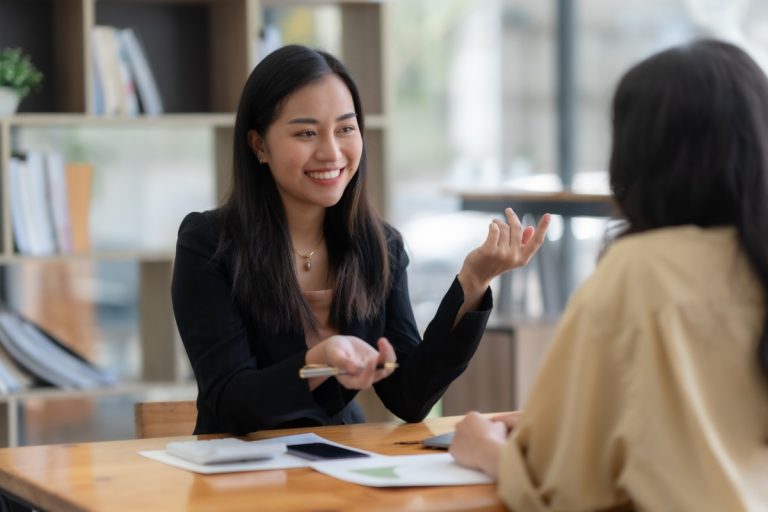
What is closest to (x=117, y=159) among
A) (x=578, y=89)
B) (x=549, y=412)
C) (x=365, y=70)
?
(x=365, y=70)

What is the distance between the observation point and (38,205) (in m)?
3.75

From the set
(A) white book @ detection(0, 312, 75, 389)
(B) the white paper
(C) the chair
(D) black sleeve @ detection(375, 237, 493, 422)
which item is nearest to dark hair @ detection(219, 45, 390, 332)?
(D) black sleeve @ detection(375, 237, 493, 422)

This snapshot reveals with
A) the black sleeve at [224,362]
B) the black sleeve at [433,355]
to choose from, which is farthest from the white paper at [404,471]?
the black sleeve at [433,355]

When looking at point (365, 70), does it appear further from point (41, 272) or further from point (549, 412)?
point (549, 412)

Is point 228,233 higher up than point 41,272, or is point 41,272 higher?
point 228,233

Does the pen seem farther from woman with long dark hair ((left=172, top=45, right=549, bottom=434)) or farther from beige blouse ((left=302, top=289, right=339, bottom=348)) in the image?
beige blouse ((left=302, top=289, right=339, bottom=348))

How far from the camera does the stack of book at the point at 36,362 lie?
373 centimetres

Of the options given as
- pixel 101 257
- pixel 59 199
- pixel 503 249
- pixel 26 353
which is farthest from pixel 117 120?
pixel 503 249

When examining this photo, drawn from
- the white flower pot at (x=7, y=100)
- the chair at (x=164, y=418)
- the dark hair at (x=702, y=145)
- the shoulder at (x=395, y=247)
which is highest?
the white flower pot at (x=7, y=100)

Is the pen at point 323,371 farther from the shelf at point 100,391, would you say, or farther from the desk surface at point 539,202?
the desk surface at point 539,202

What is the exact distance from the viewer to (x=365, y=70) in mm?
4184

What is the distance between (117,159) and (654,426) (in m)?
4.09

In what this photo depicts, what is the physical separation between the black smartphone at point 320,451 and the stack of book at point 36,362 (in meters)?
2.00

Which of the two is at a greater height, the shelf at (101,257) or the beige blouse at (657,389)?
the beige blouse at (657,389)
